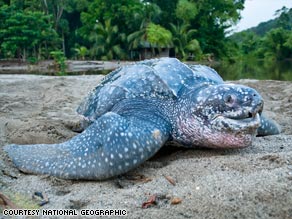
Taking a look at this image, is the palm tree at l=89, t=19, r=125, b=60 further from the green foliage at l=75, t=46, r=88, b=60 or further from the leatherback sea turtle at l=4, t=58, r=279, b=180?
the leatherback sea turtle at l=4, t=58, r=279, b=180

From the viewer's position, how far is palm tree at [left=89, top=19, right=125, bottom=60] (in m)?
24.2

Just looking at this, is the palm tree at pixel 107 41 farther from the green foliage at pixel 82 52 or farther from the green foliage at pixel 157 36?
the green foliage at pixel 157 36

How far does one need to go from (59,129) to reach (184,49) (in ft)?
76.1

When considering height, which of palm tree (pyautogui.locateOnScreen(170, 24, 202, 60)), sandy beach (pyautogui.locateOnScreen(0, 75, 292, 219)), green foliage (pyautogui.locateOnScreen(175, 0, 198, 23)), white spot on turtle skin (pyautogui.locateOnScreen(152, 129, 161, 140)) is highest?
green foliage (pyautogui.locateOnScreen(175, 0, 198, 23))

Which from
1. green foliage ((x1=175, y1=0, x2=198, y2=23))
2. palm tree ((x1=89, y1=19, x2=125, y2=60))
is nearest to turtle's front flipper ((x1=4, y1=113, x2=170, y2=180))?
Answer: palm tree ((x1=89, y1=19, x2=125, y2=60))

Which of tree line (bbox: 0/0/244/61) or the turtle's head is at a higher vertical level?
tree line (bbox: 0/0/244/61)

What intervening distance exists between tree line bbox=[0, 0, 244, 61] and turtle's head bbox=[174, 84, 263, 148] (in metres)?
17.3

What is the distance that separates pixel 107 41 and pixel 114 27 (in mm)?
1072

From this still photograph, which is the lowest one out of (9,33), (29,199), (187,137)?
(29,199)

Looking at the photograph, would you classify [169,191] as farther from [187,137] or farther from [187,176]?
[187,137]

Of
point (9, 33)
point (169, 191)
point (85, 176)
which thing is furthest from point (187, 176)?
point (9, 33)

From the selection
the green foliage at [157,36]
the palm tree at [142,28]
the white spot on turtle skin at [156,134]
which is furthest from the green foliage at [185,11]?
the white spot on turtle skin at [156,134]

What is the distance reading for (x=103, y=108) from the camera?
7.86 feet

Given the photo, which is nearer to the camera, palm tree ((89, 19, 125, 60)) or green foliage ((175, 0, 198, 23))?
palm tree ((89, 19, 125, 60))
